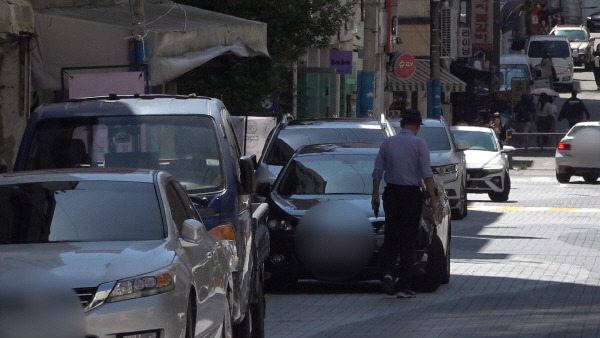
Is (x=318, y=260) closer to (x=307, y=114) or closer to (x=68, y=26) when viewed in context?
(x=68, y=26)

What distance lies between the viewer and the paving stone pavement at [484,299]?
11.6m

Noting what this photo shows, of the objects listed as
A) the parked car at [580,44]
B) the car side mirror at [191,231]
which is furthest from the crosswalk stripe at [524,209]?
the parked car at [580,44]

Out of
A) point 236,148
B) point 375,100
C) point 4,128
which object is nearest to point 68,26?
point 4,128

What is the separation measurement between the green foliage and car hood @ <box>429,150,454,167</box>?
308 centimetres

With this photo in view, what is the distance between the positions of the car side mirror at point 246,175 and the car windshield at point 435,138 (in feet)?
51.4

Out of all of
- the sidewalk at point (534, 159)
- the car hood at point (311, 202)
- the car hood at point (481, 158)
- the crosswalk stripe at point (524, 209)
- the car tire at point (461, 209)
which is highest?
the car hood at point (311, 202)

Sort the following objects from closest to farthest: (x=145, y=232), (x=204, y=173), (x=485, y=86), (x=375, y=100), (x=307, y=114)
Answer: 1. (x=145, y=232)
2. (x=204, y=173)
3. (x=307, y=114)
4. (x=375, y=100)
5. (x=485, y=86)

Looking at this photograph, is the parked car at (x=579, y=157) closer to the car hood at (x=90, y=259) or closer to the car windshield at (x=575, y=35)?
the car hood at (x=90, y=259)

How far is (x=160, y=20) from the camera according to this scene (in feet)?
61.0

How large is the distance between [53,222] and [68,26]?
871 centimetres

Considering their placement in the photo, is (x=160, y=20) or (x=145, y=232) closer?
(x=145, y=232)

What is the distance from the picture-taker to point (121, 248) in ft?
25.5

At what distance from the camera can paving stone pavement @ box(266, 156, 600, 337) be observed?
11.6m

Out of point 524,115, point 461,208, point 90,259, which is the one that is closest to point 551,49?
point 524,115
